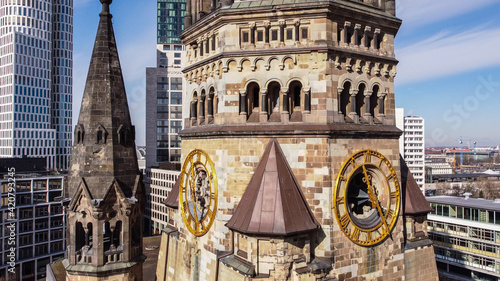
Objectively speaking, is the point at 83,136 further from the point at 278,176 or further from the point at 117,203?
the point at 278,176

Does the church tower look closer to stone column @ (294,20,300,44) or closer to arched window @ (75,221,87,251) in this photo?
arched window @ (75,221,87,251)

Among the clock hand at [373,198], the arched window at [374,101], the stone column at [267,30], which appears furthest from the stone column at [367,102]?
the stone column at [267,30]

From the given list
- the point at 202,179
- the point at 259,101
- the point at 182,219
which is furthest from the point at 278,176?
the point at 182,219

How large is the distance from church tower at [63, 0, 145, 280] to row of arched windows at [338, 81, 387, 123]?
29.7 feet

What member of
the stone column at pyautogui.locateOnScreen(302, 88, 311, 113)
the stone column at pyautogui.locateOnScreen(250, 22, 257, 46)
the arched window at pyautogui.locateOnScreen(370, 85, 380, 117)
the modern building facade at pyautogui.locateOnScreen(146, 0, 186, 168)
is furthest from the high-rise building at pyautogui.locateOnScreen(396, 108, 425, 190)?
the stone column at pyautogui.locateOnScreen(250, 22, 257, 46)

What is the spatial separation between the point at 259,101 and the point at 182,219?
23.5 ft

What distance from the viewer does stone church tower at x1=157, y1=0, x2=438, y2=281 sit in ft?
44.8

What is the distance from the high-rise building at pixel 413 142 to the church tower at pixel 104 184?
367 ft

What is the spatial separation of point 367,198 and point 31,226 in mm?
70126

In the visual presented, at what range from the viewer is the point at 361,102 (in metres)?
16.2

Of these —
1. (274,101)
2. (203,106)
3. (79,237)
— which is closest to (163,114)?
(203,106)

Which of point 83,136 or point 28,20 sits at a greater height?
point 28,20

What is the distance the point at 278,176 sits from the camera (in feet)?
45.6

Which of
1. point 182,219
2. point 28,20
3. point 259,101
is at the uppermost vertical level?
point 28,20
